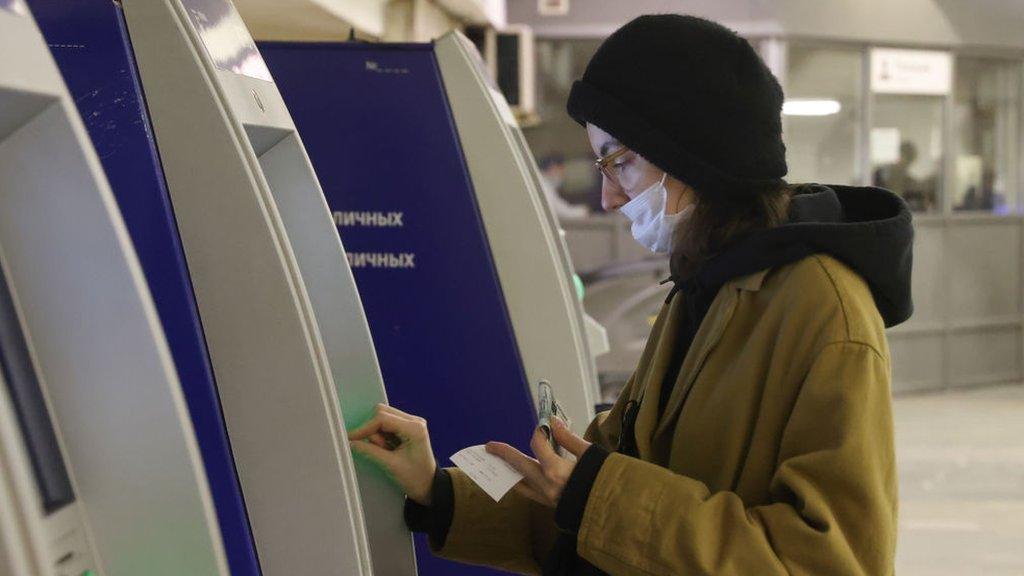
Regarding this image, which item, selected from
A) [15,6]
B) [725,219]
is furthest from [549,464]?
[15,6]

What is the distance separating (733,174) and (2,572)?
912 millimetres

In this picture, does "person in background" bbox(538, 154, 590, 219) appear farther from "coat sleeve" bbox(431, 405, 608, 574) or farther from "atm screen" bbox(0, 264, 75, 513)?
"atm screen" bbox(0, 264, 75, 513)

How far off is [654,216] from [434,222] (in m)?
0.88

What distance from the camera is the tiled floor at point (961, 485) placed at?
4.82 metres

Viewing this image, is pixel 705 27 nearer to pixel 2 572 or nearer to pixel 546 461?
pixel 546 461

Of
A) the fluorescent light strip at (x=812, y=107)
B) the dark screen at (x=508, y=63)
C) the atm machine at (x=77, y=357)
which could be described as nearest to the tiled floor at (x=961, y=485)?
the fluorescent light strip at (x=812, y=107)

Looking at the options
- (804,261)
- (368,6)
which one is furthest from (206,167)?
(368,6)

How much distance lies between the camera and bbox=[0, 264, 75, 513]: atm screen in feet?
2.90

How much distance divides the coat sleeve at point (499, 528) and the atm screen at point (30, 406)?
0.82 metres

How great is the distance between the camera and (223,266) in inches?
47.3

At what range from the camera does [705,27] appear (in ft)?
4.50

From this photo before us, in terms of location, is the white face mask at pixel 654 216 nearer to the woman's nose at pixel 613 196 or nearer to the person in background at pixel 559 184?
the woman's nose at pixel 613 196

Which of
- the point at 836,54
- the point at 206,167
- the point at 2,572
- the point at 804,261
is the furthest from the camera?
the point at 836,54

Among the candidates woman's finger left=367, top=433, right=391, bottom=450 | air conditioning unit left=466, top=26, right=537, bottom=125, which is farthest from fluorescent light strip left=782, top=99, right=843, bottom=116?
woman's finger left=367, top=433, right=391, bottom=450
